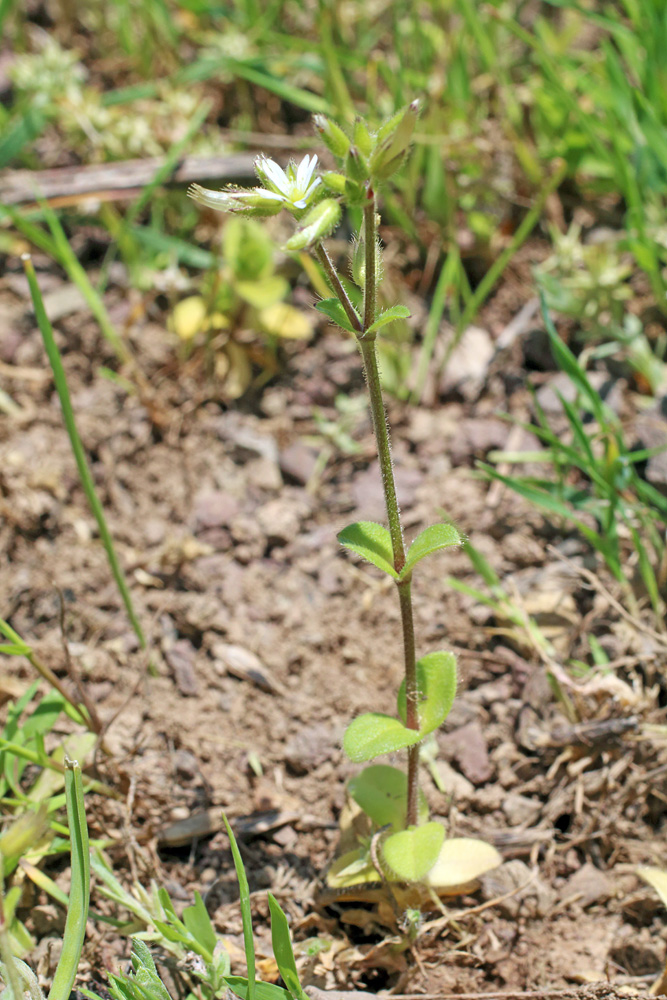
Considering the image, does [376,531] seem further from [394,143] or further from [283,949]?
[283,949]

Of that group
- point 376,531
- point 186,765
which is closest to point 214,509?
point 186,765

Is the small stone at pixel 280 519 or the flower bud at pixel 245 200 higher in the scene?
the flower bud at pixel 245 200

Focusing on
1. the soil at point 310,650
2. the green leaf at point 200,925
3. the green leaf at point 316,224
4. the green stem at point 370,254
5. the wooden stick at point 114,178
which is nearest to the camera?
the green leaf at point 316,224

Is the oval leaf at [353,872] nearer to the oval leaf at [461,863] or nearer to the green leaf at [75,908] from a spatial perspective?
the oval leaf at [461,863]

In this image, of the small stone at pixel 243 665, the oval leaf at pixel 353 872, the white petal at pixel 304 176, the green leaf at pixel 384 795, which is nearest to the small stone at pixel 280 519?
the small stone at pixel 243 665

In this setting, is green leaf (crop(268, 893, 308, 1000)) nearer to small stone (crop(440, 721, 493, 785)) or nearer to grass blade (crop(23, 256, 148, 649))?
small stone (crop(440, 721, 493, 785))

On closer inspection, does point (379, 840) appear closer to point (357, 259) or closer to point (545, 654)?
point (545, 654)
